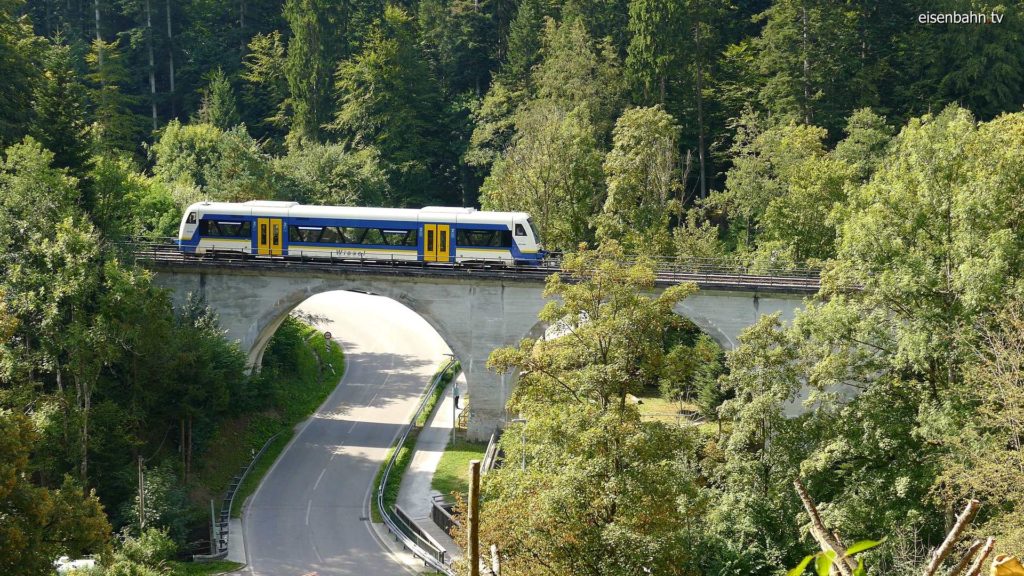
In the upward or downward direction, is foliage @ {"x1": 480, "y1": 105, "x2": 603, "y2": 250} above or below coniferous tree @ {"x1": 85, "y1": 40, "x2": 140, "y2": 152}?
below

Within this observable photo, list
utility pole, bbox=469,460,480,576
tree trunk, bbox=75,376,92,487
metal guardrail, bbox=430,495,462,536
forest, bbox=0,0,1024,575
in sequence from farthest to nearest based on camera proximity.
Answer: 1. metal guardrail, bbox=430,495,462,536
2. tree trunk, bbox=75,376,92,487
3. forest, bbox=0,0,1024,575
4. utility pole, bbox=469,460,480,576

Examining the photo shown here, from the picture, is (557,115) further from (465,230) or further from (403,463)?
(403,463)

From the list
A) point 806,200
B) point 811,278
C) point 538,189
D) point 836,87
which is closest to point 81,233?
point 538,189

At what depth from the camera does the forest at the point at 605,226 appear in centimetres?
2403

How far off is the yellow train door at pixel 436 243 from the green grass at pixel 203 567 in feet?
52.8

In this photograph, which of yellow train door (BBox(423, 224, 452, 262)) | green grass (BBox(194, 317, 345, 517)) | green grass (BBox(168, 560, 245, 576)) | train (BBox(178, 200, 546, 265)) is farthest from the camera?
yellow train door (BBox(423, 224, 452, 262))

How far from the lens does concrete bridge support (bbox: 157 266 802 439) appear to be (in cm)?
4356

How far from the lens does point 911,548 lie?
27375 mm

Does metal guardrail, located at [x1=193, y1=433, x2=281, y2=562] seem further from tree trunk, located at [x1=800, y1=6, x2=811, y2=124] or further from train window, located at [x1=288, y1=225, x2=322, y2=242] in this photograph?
tree trunk, located at [x1=800, y1=6, x2=811, y2=124]

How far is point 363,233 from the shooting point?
4434 cm

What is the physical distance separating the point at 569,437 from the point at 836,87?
45.3 metres

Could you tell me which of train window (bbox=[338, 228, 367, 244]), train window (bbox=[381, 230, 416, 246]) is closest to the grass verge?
train window (bbox=[381, 230, 416, 246])

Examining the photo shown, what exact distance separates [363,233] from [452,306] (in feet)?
16.5

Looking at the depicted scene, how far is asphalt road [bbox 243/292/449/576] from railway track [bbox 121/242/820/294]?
26.5ft
